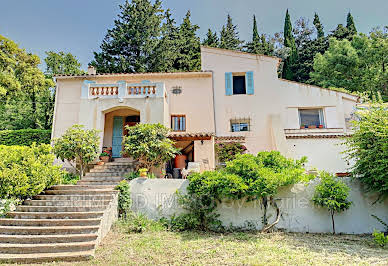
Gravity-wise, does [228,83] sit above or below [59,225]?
above

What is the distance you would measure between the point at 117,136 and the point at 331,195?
1229cm

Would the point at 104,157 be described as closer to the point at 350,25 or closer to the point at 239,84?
the point at 239,84

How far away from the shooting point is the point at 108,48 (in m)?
26.7

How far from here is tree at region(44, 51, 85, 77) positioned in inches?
1074

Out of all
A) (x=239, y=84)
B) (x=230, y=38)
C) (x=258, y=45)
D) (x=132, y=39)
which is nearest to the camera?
(x=239, y=84)

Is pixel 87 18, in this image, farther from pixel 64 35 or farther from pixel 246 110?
pixel 246 110

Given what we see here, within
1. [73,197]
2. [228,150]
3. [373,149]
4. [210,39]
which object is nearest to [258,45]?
[210,39]

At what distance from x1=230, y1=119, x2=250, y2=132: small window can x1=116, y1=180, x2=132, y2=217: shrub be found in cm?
878

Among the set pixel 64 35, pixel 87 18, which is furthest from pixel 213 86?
pixel 64 35

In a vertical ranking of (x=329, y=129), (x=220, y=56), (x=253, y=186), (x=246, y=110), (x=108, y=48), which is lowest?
(x=253, y=186)

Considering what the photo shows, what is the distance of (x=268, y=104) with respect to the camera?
1664 cm

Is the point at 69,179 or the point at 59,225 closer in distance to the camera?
the point at 59,225

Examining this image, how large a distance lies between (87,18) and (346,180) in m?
16.7

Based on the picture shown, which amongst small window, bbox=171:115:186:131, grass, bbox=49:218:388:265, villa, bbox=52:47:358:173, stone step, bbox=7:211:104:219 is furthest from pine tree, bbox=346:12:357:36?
stone step, bbox=7:211:104:219
